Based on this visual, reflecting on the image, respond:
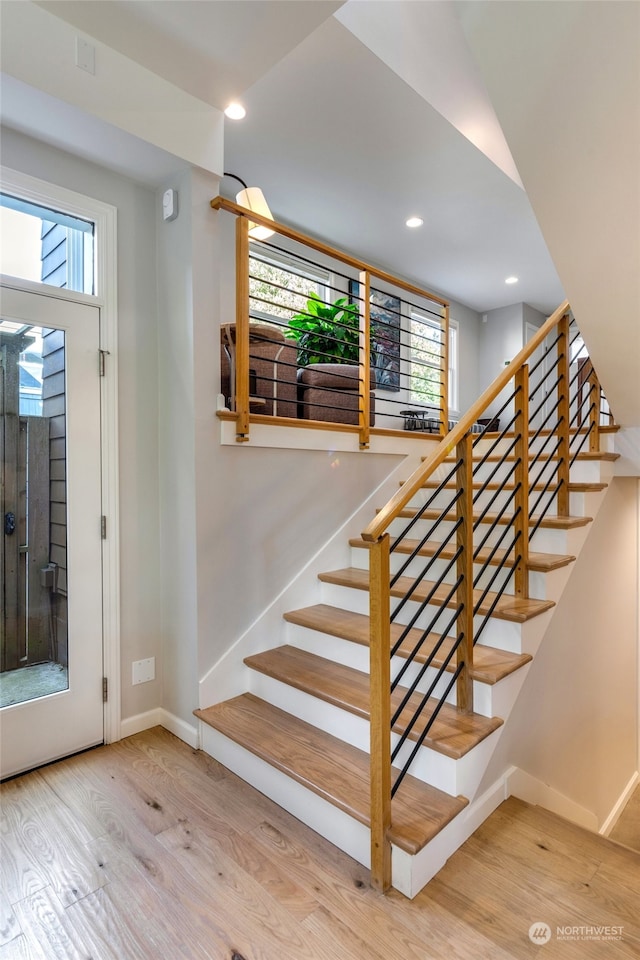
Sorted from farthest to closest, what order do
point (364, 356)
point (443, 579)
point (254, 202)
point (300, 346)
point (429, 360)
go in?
point (429, 360), point (300, 346), point (364, 356), point (254, 202), point (443, 579)

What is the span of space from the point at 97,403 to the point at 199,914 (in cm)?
195

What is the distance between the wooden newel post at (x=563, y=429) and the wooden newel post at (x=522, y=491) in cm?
42

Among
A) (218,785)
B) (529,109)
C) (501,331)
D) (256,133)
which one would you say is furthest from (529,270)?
(218,785)

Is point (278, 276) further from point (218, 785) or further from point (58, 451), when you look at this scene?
point (218, 785)

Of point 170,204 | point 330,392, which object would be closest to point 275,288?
point 330,392

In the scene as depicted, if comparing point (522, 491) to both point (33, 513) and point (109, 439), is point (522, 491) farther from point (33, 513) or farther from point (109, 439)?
point (33, 513)

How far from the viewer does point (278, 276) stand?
436 cm

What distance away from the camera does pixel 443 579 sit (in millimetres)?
2111

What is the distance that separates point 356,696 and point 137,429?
160cm

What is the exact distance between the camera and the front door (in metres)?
2.07

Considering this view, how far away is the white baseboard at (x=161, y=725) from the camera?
2291 millimetres

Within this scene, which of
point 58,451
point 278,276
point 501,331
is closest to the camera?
point 58,451

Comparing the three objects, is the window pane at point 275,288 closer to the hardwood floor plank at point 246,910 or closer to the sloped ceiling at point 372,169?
the sloped ceiling at point 372,169

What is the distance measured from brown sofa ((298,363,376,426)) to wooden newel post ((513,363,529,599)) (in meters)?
1.09
